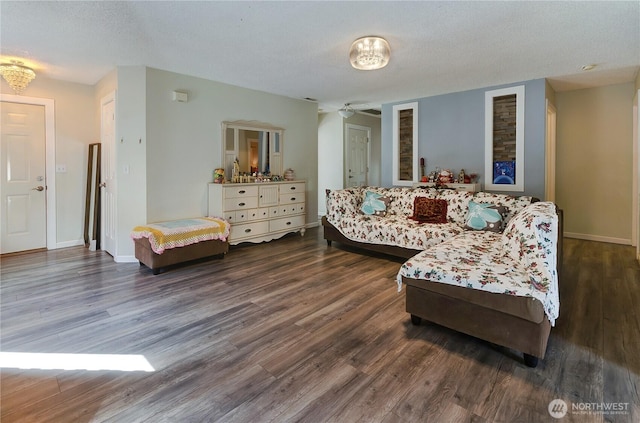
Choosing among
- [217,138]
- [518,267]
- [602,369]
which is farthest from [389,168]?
[602,369]

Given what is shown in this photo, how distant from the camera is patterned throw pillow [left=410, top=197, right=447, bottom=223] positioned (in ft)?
13.7

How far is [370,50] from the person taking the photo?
2953mm

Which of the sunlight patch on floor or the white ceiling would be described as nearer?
the sunlight patch on floor

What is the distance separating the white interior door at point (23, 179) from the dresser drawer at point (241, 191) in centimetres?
254

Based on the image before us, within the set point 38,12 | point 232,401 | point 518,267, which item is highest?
point 38,12

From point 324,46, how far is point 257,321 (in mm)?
2618

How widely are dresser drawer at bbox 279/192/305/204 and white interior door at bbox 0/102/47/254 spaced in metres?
3.27

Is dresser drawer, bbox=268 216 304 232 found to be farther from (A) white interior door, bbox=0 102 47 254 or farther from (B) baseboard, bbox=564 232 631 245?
(B) baseboard, bbox=564 232 631 245

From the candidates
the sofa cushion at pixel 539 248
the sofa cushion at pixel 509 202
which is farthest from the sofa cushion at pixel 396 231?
the sofa cushion at pixel 539 248

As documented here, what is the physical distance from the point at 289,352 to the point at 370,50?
260 cm

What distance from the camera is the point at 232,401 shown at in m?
1.62

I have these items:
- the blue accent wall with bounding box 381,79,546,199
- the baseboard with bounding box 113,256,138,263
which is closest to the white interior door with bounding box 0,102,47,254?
the baseboard with bounding box 113,256,138,263

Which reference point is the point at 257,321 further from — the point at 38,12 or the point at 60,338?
the point at 38,12

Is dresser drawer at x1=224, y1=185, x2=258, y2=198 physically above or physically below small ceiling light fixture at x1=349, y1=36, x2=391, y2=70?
below
